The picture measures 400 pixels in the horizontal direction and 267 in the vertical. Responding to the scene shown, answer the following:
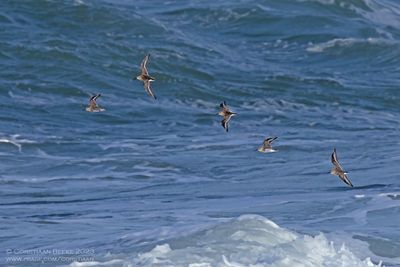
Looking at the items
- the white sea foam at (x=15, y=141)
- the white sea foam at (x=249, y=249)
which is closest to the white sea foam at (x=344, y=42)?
the white sea foam at (x=15, y=141)

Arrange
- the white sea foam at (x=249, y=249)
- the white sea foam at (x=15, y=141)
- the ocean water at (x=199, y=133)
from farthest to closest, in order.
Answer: the white sea foam at (x=15, y=141) < the ocean water at (x=199, y=133) < the white sea foam at (x=249, y=249)

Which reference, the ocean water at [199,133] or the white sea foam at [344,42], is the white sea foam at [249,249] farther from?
the white sea foam at [344,42]

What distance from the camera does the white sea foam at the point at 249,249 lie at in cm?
1159

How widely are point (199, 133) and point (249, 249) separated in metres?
9.29

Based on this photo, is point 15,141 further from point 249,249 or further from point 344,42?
point 344,42

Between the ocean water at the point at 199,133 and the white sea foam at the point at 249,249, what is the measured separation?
0.08 feet

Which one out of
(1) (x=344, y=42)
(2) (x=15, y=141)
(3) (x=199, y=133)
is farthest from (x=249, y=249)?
(1) (x=344, y=42)

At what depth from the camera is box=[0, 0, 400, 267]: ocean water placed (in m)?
12.7

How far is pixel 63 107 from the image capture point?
74.0 ft

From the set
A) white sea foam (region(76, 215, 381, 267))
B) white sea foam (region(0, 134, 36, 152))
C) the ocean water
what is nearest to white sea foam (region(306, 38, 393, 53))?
the ocean water

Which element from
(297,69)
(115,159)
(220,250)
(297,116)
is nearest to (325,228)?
(220,250)

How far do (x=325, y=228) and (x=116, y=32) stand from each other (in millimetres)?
15363

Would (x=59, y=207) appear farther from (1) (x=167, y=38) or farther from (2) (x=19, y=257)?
(1) (x=167, y=38)

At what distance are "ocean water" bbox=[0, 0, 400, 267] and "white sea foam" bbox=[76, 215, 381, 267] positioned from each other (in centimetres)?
2
